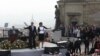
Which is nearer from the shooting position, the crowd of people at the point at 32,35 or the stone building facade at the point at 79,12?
the crowd of people at the point at 32,35

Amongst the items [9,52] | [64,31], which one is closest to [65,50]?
[9,52]

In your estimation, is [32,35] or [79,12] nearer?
[32,35]

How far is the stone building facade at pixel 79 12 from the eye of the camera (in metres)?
54.2

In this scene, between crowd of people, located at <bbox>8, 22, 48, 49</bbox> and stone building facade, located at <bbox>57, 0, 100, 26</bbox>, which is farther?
stone building facade, located at <bbox>57, 0, 100, 26</bbox>

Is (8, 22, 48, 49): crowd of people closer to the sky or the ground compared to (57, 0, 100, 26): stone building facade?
closer to the ground

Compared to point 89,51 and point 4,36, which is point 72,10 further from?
point 89,51

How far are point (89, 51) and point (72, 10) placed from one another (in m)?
24.8

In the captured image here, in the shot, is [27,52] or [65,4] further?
[65,4]

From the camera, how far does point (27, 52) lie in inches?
955

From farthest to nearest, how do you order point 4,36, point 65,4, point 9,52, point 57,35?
point 65,4, point 57,35, point 4,36, point 9,52

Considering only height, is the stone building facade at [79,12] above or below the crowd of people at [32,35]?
above

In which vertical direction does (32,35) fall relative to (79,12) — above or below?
below

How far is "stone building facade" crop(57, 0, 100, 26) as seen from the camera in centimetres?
5425

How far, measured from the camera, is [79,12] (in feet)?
181
